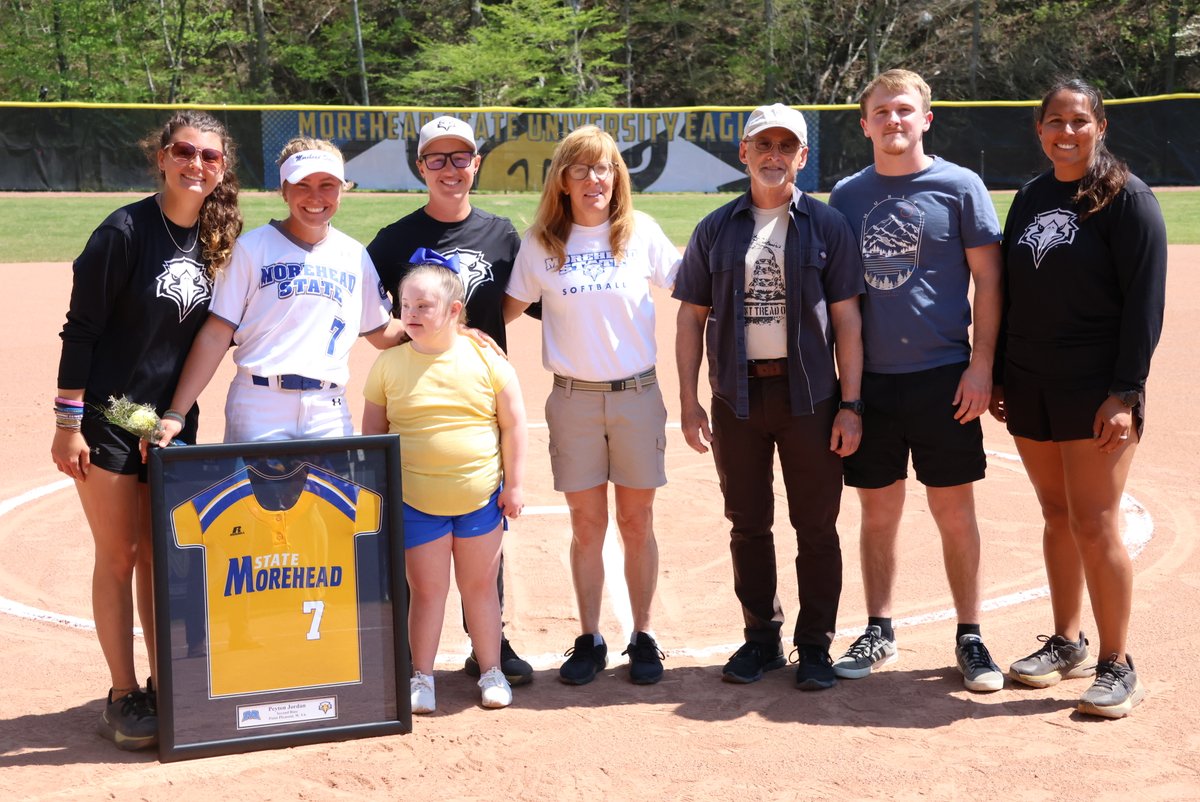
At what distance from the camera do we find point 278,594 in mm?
4156

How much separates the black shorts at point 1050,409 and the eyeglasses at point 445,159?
219 cm

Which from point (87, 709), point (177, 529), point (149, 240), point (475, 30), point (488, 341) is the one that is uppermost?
point (475, 30)

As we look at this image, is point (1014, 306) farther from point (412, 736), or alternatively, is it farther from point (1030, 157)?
point (1030, 157)

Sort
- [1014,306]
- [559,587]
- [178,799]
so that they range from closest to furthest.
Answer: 1. [178,799]
2. [1014,306]
3. [559,587]

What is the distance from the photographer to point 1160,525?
6.57 metres

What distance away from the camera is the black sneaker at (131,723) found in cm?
411

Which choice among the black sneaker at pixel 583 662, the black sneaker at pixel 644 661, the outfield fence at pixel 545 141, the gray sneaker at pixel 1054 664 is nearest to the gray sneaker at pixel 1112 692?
the gray sneaker at pixel 1054 664

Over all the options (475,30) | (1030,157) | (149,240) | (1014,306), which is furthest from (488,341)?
(475,30)

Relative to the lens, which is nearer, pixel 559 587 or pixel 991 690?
pixel 991 690

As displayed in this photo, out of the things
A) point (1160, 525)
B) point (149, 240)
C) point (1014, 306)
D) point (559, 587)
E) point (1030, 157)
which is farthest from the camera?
point (1030, 157)

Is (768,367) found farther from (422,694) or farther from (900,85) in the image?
(422,694)

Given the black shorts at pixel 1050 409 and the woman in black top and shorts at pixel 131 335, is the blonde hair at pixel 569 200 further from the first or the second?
the black shorts at pixel 1050 409

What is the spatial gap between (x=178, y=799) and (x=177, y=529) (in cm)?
86

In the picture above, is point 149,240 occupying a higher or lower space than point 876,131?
lower
